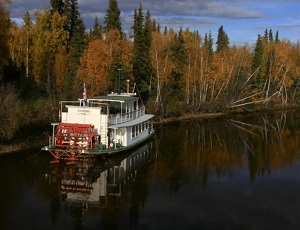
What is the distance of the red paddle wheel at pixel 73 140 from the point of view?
19.9 metres

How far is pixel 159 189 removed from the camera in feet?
55.9

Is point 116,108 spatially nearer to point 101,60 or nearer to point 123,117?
point 123,117

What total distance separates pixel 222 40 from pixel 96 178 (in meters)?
69.1

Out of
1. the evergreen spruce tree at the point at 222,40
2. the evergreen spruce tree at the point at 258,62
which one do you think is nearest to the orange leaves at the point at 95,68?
the evergreen spruce tree at the point at 258,62

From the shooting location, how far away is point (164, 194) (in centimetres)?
1636

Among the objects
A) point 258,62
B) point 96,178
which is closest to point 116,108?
point 96,178

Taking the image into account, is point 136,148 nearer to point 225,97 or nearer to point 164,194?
point 164,194

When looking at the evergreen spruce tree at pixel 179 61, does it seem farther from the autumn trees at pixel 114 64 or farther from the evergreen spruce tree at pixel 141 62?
the evergreen spruce tree at pixel 141 62

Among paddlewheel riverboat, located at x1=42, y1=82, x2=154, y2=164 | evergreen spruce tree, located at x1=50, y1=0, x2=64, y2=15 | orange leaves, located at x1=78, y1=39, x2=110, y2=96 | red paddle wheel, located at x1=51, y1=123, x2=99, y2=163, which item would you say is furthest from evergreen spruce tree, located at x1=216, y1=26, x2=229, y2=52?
red paddle wheel, located at x1=51, y1=123, x2=99, y2=163

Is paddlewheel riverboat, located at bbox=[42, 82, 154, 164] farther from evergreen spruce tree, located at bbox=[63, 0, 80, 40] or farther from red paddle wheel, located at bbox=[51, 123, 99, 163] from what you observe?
evergreen spruce tree, located at bbox=[63, 0, 80, 40]

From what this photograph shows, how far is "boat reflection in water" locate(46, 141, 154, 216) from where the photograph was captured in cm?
1545

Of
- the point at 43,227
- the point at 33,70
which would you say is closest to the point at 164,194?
the point at 43,227

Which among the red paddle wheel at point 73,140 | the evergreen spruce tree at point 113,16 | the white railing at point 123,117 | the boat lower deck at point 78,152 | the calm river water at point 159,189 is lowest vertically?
the calm river water at point 159,189

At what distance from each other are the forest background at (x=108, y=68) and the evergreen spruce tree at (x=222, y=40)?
21.9 meters
